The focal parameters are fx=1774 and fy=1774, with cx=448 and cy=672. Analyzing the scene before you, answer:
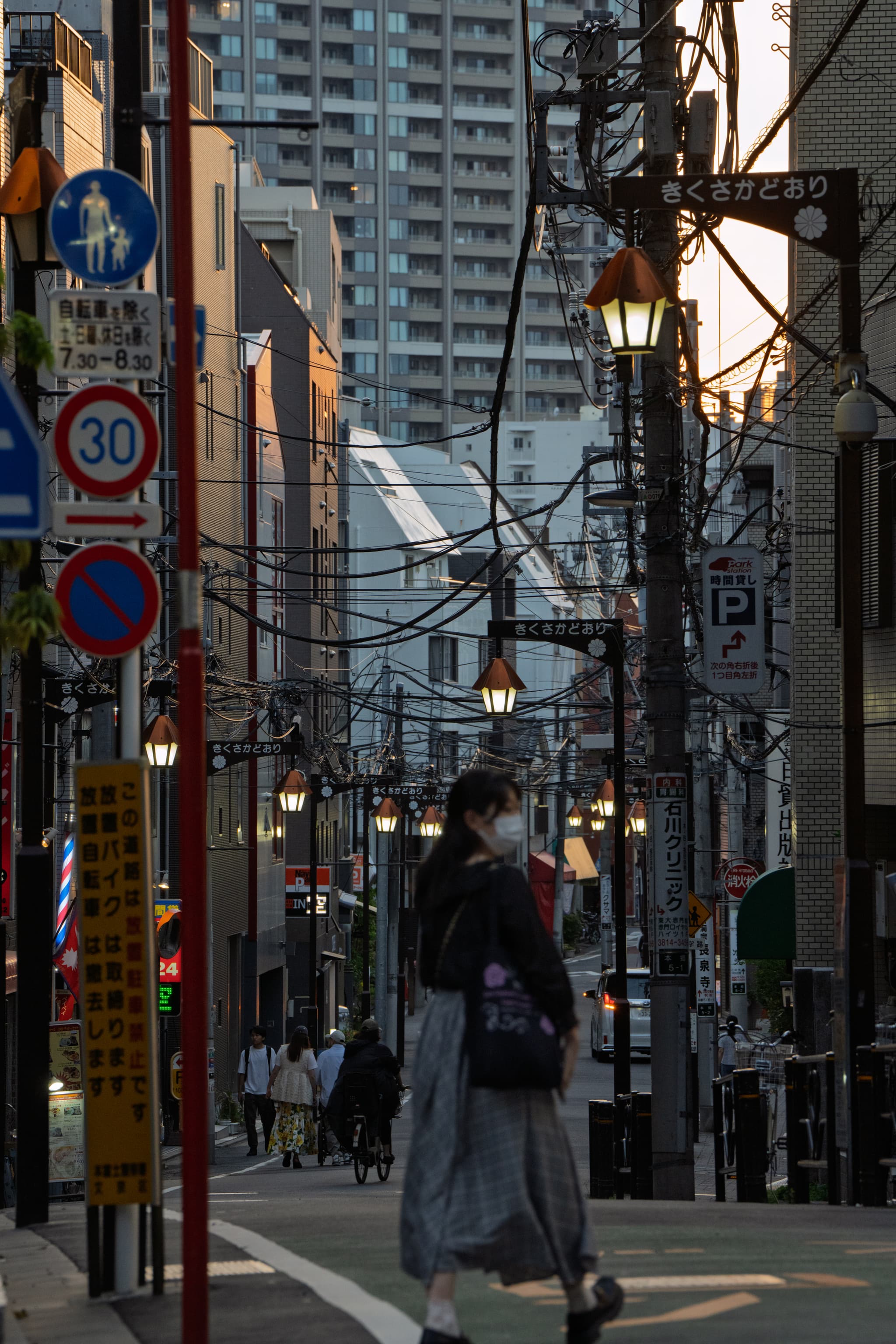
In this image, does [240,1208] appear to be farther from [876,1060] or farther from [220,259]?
[220,259]

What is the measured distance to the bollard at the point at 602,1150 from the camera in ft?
53.8

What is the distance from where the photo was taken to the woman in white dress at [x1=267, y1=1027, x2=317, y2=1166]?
26.6 meters

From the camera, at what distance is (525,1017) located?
5.51 metres

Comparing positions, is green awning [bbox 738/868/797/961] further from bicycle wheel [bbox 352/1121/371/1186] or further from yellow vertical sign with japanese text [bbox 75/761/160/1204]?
yellow vertical sign with japanese text [bbox 75/761/160/1204]

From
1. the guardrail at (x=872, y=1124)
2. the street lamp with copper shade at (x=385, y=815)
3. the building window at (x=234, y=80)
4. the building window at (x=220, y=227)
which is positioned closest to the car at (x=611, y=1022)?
the street lamp with copper shade at (x=385, y=815)

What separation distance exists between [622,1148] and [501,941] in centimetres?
1091

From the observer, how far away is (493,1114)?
18.1 feet

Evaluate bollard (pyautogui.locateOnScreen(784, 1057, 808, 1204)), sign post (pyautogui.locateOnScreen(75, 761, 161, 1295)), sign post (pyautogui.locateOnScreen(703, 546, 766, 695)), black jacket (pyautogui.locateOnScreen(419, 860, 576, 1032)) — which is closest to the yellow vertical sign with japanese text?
sign post (pyautogui.locateOnScreen(75, 761, 161, 1295))

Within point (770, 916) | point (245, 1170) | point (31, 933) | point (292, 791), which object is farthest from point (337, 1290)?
point (292, 791)

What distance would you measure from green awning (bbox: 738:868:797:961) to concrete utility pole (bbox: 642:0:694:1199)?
9.80m

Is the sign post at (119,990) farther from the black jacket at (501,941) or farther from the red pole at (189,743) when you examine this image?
the black jacket at (501,941)

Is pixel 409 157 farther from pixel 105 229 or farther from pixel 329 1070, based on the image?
pixel 105 229

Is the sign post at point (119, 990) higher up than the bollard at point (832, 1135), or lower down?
higher up

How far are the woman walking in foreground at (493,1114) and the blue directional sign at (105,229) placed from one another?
9.58 ft
